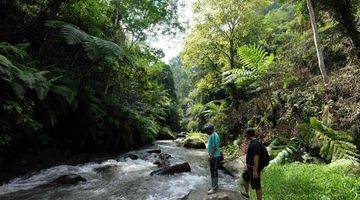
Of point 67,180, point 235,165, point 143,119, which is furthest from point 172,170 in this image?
point 143,119

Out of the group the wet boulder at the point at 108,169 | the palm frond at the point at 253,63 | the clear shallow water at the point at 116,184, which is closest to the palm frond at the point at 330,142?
the clear shallow water at the point at 116,184

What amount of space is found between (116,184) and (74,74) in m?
5.42

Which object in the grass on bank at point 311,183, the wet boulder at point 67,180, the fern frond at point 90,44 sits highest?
the fern frond at point 90,44

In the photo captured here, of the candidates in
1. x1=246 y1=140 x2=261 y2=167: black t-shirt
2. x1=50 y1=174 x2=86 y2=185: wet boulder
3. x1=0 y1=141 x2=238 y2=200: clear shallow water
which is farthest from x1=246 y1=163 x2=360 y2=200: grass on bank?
x1=50 y1=174 x2=86 y2=185: wet boulder

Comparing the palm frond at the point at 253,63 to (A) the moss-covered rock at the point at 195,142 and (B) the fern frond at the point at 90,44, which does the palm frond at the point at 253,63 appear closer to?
(B) the fern frond at the point at 90,44

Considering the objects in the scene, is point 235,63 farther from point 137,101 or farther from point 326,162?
point 326,162

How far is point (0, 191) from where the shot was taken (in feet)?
27.7

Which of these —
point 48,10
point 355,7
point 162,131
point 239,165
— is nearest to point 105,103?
point 48,10

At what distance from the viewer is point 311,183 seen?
19.8 feet

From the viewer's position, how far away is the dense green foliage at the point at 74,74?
28.5 ft

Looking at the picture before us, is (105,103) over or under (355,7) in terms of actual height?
under

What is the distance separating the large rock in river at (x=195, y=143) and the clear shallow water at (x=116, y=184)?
663 cm

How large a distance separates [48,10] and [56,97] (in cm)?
427

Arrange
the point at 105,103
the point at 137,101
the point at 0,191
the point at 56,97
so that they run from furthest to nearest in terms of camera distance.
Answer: the point at 137,101
the point at 105,103
the point at 56,97
the point at 0,191
